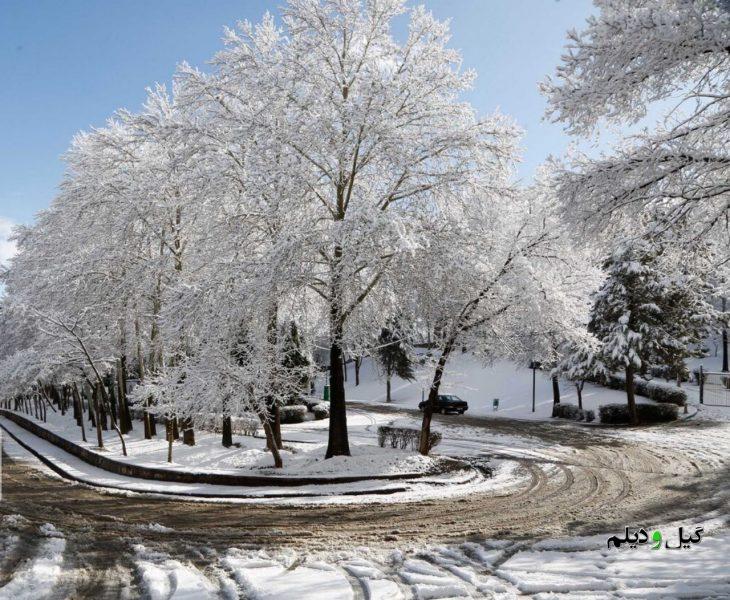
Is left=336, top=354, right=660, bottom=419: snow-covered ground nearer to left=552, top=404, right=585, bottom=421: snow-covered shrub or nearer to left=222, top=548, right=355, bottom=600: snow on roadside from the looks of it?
left=552, top=404, right=585, bottom=421: snow-covered shrub

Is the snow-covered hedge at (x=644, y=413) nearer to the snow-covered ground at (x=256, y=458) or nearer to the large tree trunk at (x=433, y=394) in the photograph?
the snow-covered ground at (x=256, y=458)

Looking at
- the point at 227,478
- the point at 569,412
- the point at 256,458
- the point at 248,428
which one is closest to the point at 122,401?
the point at 248,428

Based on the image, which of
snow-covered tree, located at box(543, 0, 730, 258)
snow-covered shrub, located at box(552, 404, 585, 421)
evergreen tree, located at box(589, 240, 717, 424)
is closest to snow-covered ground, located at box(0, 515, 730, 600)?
snow-covered tree, located at box(543, 0, 730, 258)

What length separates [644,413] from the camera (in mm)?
26594

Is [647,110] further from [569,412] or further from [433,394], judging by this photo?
[569,412]

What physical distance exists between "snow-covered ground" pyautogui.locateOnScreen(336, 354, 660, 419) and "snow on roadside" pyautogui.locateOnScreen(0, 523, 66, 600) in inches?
834

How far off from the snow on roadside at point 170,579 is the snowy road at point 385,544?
0.9 inches

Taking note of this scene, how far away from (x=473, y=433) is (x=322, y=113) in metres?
15.7

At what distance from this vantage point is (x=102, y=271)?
20812mm

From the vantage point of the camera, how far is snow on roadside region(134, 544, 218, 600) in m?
5.78

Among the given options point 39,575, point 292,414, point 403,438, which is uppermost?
point 39,575

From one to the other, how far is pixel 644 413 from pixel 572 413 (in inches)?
187

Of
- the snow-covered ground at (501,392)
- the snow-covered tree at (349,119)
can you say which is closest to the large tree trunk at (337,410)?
the snow-covered tree at (349,119)

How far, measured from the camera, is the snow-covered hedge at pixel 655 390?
91.9ft
